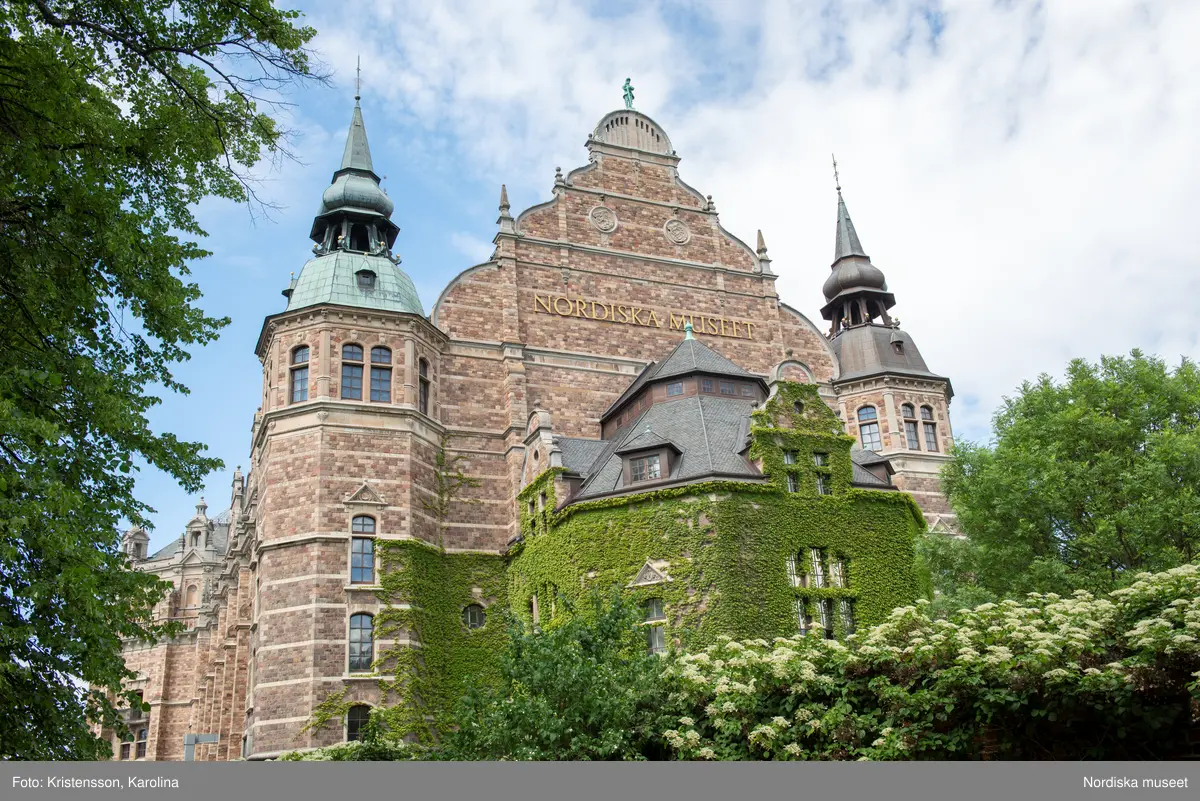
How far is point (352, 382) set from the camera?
3119 centimetres

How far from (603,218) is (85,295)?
1024 inches

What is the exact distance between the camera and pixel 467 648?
29.8m

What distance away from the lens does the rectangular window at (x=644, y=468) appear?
27.8m

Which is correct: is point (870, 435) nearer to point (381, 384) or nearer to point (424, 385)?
point (424, 385)

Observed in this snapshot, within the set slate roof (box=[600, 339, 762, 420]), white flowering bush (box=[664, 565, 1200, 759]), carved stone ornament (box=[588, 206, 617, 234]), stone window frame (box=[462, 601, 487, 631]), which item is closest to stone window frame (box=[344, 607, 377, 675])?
stone window frame (box=[462, 601, 487, 631])

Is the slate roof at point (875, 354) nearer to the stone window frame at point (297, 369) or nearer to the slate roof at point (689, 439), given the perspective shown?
the slate roof at point (689, 439)

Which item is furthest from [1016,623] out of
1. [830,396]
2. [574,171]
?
[574,171]

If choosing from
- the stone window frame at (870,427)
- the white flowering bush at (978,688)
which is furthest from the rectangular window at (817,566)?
the stone window frame at (870,427)

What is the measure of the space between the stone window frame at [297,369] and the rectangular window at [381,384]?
1896 millimetres

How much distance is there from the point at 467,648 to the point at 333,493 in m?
5.80

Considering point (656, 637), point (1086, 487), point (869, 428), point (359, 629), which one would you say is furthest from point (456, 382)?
point (1086, 487)

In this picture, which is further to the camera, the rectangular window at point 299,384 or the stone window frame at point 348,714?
the rectangular window at point 299,384

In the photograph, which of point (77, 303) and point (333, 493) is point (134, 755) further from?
point (77, 303)
